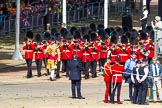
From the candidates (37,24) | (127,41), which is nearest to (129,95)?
(127,41)

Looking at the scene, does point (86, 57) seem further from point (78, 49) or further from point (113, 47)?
point (113, 47)

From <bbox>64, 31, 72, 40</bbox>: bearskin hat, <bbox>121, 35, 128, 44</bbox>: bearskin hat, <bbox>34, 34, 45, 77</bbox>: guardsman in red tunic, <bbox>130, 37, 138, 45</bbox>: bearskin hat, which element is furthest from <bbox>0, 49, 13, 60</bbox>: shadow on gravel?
<bbox>121, 35, 128, 44</bbox>: bearskin hat

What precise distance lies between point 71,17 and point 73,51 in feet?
72.4

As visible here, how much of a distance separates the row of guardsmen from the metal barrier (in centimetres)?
1333

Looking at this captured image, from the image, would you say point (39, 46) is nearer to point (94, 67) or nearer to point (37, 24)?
point (94, 67)

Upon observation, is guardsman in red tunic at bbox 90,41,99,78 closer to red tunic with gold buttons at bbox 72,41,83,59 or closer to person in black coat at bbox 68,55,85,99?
red tunic with gold buttons at bbox 72,41,83,59

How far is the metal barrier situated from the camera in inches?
1900

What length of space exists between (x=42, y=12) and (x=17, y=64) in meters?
13.3

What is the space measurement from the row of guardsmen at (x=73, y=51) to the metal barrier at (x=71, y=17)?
13330mm

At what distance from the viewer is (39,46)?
1355 inches

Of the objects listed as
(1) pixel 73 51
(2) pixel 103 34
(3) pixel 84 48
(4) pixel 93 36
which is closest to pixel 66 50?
(3) pixel 84 48

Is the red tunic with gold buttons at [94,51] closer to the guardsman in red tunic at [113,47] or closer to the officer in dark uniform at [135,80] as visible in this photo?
the guardsman in red tunic at [113,47]

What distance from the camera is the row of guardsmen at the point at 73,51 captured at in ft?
108

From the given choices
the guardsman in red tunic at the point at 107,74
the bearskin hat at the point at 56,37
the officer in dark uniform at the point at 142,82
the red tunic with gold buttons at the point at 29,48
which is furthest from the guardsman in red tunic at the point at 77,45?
the officer in dark uniform at the point at 142,82
